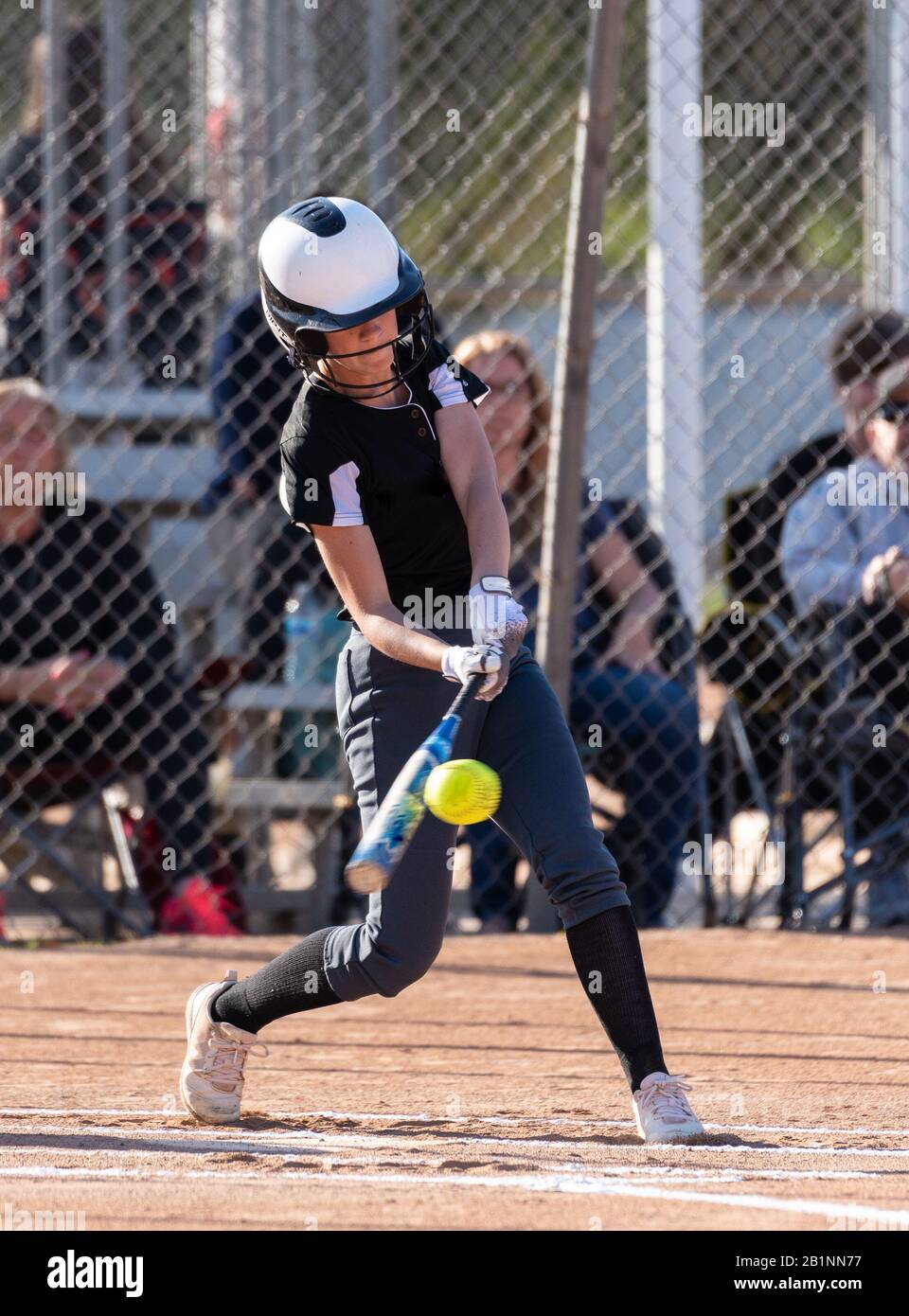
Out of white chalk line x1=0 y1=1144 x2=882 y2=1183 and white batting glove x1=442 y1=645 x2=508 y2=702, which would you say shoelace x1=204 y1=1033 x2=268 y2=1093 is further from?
white batting glove x1=442 y1=645 x2=508 y2=702

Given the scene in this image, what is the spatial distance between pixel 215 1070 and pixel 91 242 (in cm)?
437

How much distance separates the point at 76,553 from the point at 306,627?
782 mm

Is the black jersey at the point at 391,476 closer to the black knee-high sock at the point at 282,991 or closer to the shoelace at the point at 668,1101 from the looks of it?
the black knee-high sock at the point at 282,991

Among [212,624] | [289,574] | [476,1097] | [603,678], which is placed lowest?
[212,624]

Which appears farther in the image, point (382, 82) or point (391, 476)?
point (382, 82)

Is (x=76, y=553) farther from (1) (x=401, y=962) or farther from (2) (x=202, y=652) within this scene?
(1) (x=401, y=962)

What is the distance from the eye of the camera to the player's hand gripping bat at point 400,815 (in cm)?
294

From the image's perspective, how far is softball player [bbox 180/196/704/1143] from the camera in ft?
10.7

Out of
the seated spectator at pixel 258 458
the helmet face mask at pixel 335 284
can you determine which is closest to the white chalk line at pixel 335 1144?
the helmet face mask at pixel 335 284

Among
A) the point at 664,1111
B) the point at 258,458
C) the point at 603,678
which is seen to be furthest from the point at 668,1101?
the point at 258,458

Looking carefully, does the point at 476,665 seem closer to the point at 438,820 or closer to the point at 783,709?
the point at 438,820

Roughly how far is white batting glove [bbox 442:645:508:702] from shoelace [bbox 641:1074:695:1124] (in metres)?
0.72

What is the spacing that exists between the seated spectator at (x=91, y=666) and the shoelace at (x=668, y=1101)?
2.85 m

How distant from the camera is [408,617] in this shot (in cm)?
343
